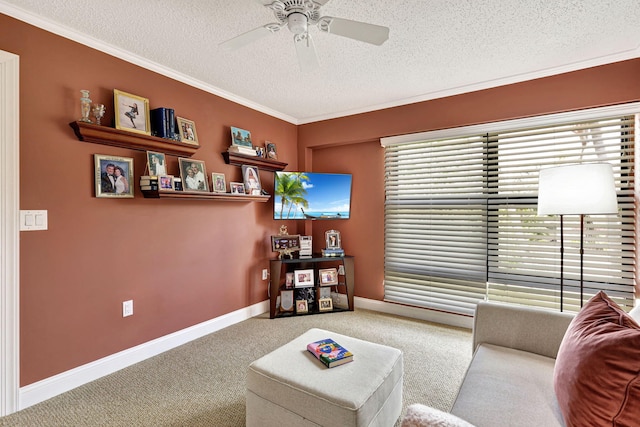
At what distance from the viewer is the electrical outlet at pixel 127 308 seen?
241cm

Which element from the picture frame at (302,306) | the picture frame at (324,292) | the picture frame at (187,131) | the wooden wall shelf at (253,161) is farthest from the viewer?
the picture frame at (324,292)

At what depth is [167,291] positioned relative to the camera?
107 inches

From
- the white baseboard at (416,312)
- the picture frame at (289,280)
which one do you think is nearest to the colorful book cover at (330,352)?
the picture frame at (289,280)

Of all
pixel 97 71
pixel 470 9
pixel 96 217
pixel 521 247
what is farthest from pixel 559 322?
pixel 97 71

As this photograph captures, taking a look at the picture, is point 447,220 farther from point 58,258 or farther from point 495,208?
point 58,258

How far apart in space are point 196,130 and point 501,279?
3.34 meters

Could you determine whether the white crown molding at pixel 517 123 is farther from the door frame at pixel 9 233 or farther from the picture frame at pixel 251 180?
the door frame at pixel 9 233

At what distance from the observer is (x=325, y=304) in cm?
372

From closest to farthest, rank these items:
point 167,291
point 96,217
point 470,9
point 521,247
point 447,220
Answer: point 470,9 < point 96,217 < point 167,291 < point 521,247 < point 447,220

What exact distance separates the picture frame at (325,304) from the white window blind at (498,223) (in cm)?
72

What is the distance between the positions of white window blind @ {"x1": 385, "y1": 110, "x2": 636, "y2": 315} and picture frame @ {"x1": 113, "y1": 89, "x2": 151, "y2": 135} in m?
2.53

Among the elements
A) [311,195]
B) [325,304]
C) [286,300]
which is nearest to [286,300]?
[286,300]

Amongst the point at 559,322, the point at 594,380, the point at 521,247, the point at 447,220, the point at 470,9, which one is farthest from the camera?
the point at 447,220

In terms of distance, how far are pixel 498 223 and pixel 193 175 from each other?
301 cm
